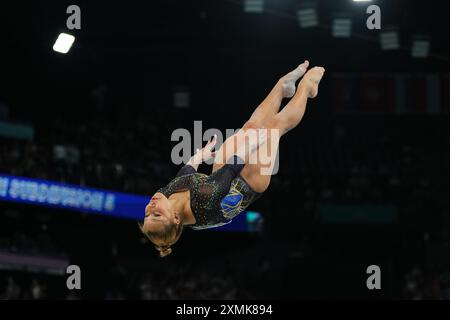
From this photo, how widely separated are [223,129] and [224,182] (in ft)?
40.1

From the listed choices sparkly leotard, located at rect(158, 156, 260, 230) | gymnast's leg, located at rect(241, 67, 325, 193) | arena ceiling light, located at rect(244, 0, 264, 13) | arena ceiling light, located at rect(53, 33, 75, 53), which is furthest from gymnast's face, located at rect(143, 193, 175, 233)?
arena ceiling light, located at rect(244, 0, 264, 13)

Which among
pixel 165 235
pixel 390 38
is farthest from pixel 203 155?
pixel 390 38

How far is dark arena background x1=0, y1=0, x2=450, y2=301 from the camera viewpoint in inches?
621

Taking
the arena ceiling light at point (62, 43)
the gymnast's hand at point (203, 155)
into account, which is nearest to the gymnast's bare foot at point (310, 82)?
the gymnast's hand at point (203, 155)

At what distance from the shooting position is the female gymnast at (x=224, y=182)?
6902 millimetres

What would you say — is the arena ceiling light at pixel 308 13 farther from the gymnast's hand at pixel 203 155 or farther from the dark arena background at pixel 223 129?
the gymnast's hand at pixel 203 155

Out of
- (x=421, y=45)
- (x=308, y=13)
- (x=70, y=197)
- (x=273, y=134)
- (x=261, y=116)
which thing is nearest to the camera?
(x=273, y=134)

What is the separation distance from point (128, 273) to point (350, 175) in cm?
526

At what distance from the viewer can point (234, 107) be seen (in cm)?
1981

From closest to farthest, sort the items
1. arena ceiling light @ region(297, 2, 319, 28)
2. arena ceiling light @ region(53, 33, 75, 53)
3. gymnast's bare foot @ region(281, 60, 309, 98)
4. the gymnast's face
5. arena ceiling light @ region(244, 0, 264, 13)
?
the gymnast's face
gymnast's bare foot @ region(281, 60, 309, 98)
arena ceiling light @ region(53, 33, 75, 53)
arena ceiling light @ region(244, 0, 264, 13)
arena ceiling light @ region(297, 2, 319, 28)

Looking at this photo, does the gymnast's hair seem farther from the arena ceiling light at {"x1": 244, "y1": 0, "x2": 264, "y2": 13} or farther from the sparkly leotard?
the arena ceiling light at {"x1": 244, "y1": 0, "x2": 264, "y2": 13}

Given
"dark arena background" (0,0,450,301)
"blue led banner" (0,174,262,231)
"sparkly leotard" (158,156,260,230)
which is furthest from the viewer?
"dark arena background" (0,0,450,301)

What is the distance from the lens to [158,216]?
682 cm

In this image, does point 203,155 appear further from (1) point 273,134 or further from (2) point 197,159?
(1) point 273,134
